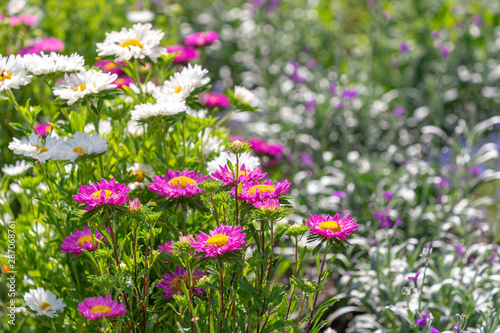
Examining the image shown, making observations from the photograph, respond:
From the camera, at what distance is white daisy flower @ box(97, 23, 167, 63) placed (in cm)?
171

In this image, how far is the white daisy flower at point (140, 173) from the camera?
176 centimetres

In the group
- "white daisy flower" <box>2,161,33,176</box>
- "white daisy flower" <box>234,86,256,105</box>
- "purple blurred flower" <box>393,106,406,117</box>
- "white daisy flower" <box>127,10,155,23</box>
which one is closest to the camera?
"white daisy flower" <box>234,86,256,105</box>

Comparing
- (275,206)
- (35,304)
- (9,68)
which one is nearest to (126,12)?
(9,68)

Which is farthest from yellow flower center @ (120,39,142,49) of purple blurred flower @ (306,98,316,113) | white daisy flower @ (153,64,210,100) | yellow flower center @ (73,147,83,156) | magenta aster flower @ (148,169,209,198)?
purple blurred flower @ (306,98,316,113)

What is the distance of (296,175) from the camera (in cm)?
309

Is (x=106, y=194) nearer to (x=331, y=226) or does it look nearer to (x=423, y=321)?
(x=331, y=226)

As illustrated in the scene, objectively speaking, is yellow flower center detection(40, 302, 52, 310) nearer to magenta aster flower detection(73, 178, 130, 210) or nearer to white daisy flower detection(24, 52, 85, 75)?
magenta aster flower detection(73, 178, 130, 210)

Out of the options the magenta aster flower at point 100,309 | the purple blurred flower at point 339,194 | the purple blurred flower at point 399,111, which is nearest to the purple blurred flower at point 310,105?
the purple blurred flower at point 399,111

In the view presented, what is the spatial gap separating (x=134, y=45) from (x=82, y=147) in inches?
17.1

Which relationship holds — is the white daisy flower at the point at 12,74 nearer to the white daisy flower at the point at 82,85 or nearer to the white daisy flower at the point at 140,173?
the white daisy flower at the point at 82,85

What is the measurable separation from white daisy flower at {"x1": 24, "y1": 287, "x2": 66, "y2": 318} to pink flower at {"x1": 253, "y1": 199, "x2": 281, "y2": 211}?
2.54ft

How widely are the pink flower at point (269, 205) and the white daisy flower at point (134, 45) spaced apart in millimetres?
722

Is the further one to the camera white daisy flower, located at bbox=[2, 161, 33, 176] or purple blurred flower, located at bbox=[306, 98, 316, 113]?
purple blurred flower, located at bbox=[306, 98, 316, 113]

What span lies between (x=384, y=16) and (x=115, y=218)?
9.59 ft
